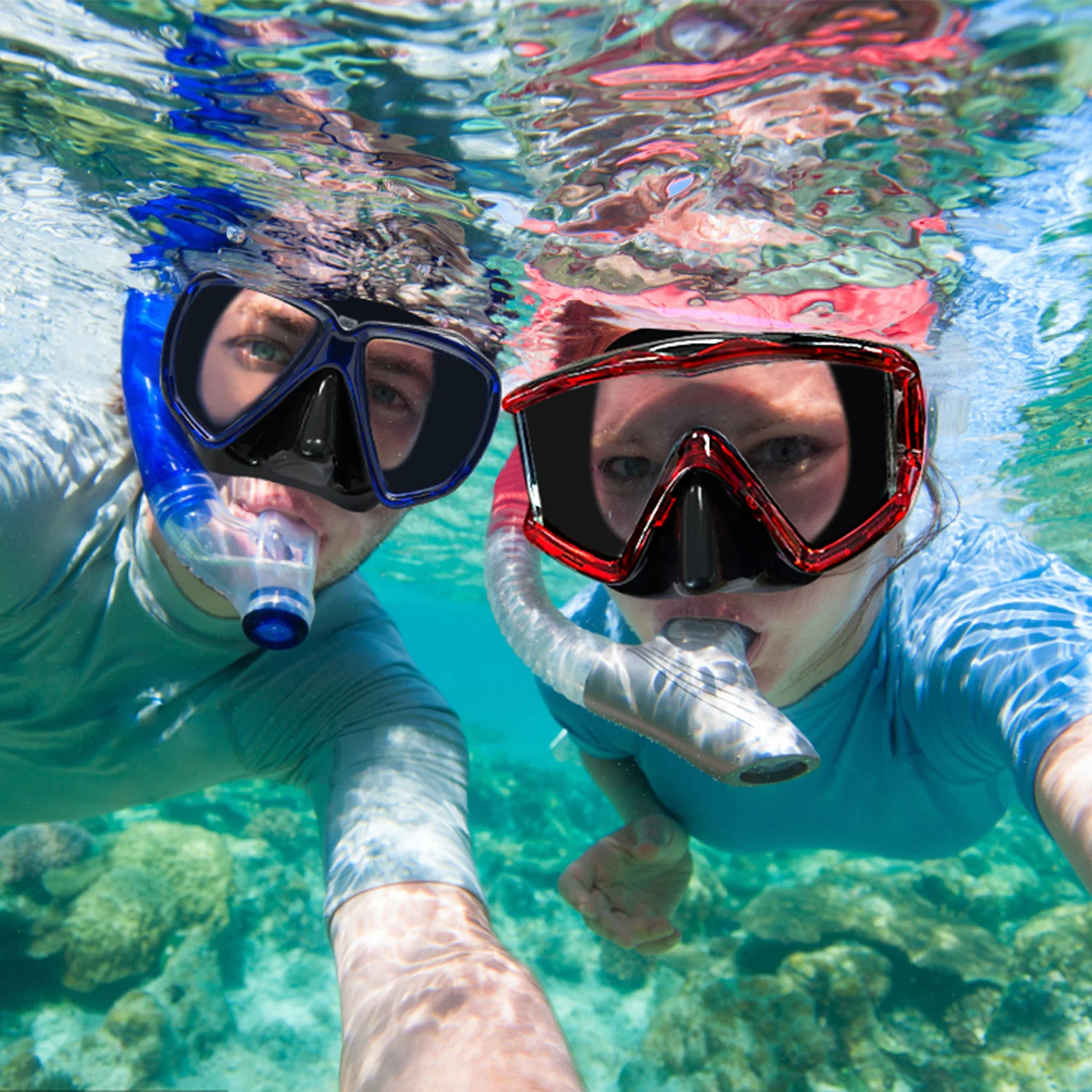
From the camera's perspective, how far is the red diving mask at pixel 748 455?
9.05 feet

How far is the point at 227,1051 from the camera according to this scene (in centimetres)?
855

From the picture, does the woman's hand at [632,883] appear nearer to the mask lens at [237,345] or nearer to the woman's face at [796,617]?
the woman's face at [796,617]

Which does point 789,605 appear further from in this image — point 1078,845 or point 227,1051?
point 227,1051

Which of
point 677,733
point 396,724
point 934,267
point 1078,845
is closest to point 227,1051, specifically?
point 396,724

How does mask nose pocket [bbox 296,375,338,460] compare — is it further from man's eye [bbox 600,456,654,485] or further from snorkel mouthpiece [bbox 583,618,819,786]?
snorkel mouthpiece [bbox 583,618,819,786]

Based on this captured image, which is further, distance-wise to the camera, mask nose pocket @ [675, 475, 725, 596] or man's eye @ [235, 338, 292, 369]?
man's eye @ [235, 338, 292, 369]

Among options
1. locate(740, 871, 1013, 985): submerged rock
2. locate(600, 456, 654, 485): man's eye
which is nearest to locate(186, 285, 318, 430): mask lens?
locate(600, 456, 654, 485): man's eye

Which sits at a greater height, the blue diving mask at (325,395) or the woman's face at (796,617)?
the blue diving mask at (325,395)

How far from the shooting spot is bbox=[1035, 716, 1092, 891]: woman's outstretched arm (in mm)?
1969

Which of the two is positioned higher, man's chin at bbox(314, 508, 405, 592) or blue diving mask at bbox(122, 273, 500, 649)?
blue diving mask at bbox(122, 273, 500, 649)

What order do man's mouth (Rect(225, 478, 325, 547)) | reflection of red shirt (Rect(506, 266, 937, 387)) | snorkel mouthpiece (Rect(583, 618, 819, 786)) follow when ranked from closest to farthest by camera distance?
snorkel mouthpiece (Rect(583, 618, 819, 786)) < man's mouth (Rect(225, 478, 325, 547)) < reflection of red shirt (Rect(506, 266, 937, 387))

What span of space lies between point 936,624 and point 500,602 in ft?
6.57

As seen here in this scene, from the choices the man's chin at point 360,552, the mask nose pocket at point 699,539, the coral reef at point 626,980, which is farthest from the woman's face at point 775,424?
the coral reef at point 626,980

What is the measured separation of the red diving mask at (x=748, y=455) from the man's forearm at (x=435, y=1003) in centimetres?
140
